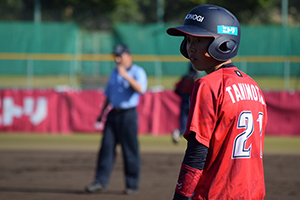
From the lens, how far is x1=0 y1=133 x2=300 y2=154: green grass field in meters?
12.3

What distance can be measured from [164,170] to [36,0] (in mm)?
21021

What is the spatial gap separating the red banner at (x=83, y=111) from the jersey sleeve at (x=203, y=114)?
1238 cm

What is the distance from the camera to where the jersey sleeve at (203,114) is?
260 cm

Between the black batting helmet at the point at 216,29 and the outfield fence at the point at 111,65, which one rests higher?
the outfield fence at the point at 111,65

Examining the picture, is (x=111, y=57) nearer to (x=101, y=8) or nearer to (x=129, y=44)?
(x=129, y=44)

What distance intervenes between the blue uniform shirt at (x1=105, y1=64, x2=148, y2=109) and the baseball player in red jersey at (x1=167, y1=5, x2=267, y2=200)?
4710mm

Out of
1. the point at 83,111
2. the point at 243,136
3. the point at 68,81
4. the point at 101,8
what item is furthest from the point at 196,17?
the point at 101,8

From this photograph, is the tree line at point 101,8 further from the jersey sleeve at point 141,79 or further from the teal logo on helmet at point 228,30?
the teal logo on helmet at point 228,30

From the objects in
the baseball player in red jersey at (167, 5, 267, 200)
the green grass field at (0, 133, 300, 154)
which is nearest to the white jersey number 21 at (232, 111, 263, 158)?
the baseball player in red jersey at (167, 5, 267, 200)

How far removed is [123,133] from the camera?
7.43 meters

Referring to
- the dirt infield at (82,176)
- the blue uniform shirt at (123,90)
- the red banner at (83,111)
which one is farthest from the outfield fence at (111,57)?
the blue uniform shirt at (123,90)

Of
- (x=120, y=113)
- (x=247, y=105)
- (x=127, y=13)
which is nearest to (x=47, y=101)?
(x=120, y=113)

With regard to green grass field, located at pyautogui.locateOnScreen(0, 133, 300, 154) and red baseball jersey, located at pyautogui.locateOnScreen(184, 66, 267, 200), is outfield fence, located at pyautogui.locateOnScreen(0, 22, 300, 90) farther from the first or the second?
red baseball jersey, located at pyautogui.locateOnScreen(184, 66, 267, 200)

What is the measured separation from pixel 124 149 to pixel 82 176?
1753mm
